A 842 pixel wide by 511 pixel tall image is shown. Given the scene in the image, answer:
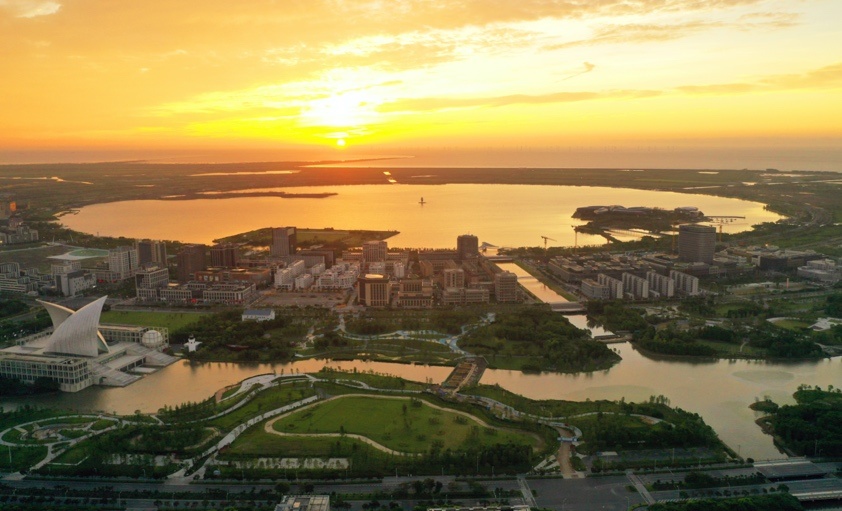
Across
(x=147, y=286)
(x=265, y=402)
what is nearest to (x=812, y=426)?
(x=265, y=402)

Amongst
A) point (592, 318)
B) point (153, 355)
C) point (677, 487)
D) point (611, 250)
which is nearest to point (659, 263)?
point (611, 250)

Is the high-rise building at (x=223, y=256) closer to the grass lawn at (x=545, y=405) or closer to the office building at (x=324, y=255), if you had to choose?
the office building at (x=324, y=255)

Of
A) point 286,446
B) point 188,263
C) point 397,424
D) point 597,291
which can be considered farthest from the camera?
point 188,263

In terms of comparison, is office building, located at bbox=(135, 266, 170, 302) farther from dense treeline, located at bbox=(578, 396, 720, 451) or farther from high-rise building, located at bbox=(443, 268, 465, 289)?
dense treeline, located at bbox=(578, 396, 720, 451)

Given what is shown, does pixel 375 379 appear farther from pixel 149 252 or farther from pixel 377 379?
pixel 149 252

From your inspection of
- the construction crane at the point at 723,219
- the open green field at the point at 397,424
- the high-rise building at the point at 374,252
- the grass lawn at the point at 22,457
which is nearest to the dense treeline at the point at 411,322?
the open green field at the point at 397,424
